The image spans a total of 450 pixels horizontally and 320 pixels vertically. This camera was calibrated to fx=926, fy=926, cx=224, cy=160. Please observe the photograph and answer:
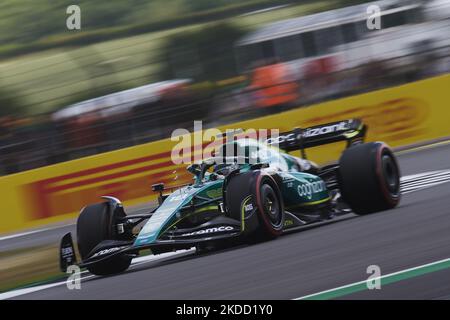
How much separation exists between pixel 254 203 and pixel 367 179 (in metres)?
1.55

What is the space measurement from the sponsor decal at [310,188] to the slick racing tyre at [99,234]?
1807mm

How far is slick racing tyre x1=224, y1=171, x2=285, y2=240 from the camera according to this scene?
→ 812 cm

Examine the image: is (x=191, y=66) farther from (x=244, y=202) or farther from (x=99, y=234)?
(x=244, y=202)

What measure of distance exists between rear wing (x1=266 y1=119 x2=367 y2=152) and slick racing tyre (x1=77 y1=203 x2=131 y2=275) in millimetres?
2366

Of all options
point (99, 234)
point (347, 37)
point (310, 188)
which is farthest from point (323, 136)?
point (347, 37)

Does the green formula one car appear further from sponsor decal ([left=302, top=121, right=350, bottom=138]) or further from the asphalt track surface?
the asphalt track surface

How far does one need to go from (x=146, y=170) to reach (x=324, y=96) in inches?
145

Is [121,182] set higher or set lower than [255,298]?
higher

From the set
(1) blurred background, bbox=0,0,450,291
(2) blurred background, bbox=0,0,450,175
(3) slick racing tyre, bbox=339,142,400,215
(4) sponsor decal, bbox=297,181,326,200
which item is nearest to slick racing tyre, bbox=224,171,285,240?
(4) sponsor decal, bbox=297,181,326,200

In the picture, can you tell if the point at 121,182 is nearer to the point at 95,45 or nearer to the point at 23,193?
the point at 23,193

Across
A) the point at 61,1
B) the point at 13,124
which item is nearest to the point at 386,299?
the point at 13,124

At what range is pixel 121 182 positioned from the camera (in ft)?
51.6

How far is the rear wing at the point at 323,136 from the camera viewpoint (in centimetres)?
997
